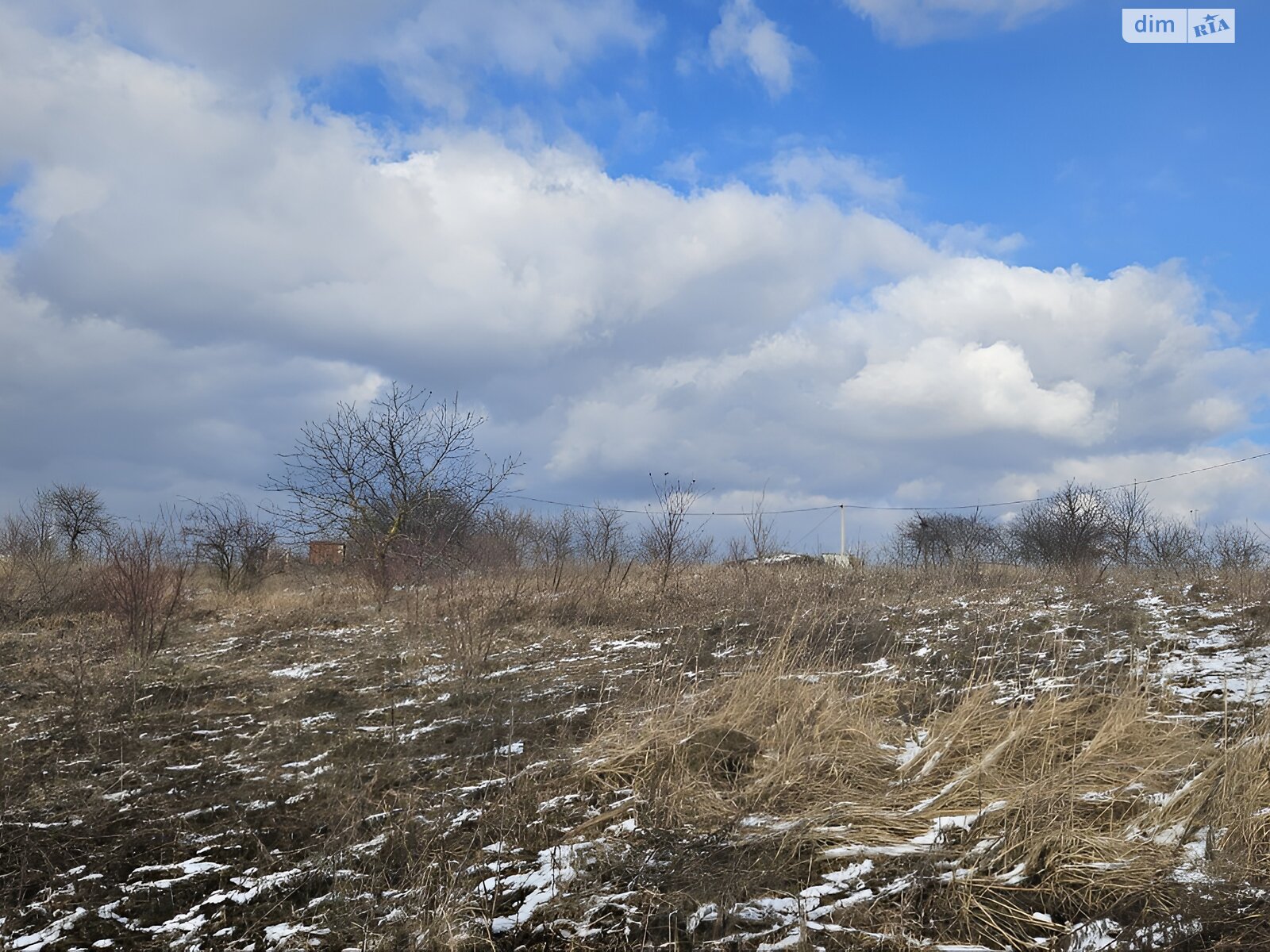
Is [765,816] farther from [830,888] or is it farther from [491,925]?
[491,925]

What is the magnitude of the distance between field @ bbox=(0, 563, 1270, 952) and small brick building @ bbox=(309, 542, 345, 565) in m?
9.66

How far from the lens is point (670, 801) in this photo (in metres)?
4.32

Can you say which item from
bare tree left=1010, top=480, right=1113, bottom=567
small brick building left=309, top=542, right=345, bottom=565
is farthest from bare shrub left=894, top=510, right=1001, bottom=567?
small brick building left=309, top=542, right=345, bottom=565

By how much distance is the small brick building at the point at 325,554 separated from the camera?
18.3 meters

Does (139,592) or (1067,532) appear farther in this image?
(1067,532)

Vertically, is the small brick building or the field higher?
the small brick building

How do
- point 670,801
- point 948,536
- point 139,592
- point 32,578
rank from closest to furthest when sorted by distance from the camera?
point 670,801 → point 139,592 → point 32,578 → point 948,536

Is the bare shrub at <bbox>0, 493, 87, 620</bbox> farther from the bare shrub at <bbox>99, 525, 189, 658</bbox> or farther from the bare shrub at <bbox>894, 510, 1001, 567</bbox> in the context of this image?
the bare shrub at <bbox>894, 510, 1001, 567</bbox>

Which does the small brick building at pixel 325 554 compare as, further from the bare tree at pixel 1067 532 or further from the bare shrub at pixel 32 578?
the bare tree at pixel 1067 532

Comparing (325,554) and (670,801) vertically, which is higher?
(325,554)

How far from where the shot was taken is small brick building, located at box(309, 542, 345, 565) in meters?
18.3

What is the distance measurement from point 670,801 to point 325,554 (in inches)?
640

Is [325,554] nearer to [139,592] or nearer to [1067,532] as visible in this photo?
[139,592]

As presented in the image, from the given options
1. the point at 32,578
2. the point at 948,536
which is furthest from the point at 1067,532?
the point at 32,578
